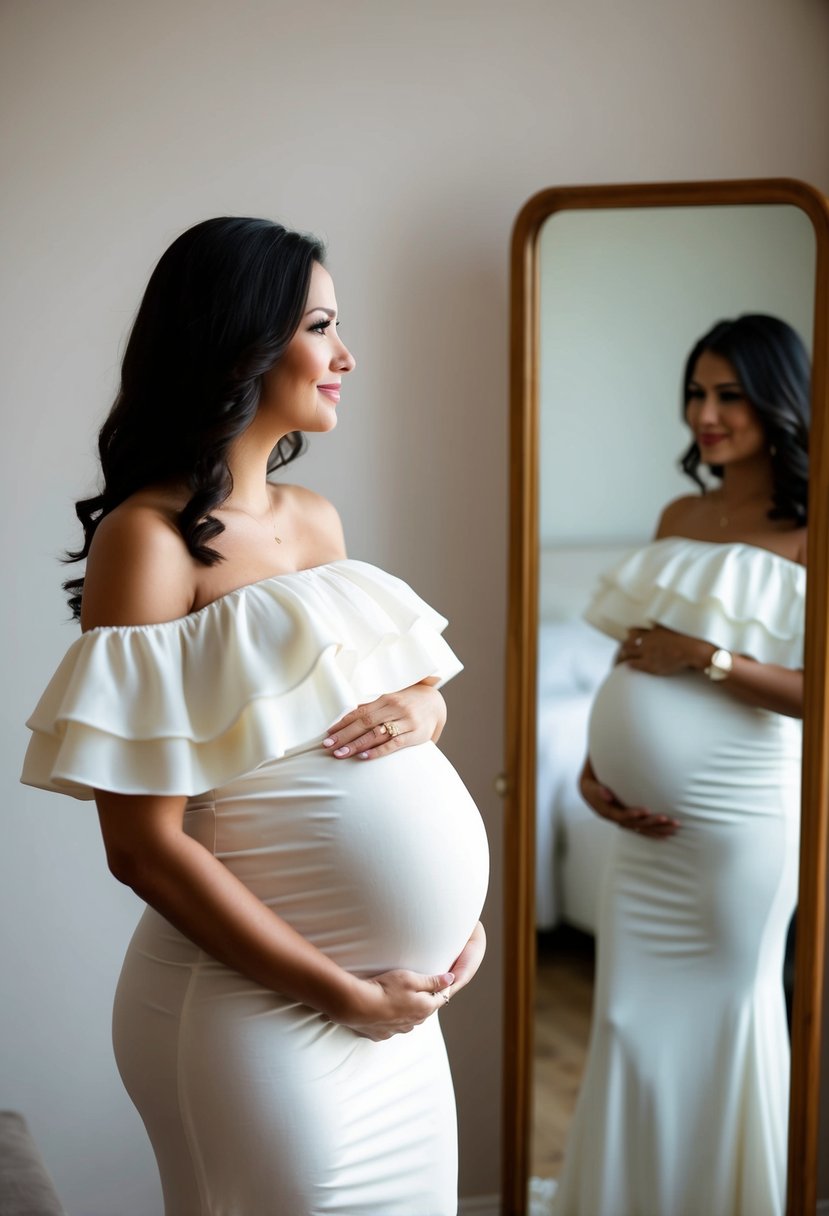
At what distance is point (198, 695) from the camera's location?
1224 mm

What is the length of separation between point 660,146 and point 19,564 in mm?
1337

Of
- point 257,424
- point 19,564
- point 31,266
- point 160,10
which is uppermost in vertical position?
point 160,10

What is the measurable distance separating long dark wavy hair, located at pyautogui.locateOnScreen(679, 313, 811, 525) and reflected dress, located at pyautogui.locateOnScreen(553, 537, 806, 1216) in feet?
0.39

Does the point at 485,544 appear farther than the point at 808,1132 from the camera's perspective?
Yes

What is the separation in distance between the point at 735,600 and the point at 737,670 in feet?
0.38

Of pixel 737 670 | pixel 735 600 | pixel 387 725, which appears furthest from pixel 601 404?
pixel 387 725

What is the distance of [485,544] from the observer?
2.20 m

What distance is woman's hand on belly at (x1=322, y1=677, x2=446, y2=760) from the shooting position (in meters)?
1.30

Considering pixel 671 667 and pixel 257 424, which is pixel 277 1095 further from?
pixel 671 667

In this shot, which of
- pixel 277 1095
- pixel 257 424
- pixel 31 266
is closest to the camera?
pixel 277 1095

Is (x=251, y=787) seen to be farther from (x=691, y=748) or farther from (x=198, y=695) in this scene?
(x=691, y=748)

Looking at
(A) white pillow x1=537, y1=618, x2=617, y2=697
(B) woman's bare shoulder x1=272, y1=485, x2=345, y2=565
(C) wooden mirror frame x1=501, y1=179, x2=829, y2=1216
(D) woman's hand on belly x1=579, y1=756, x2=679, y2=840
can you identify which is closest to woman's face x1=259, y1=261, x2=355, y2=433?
(B) woman's bare shoulder x1=272, y1=485, x2=345, y2=565

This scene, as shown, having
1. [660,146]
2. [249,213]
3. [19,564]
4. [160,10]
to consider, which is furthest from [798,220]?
[19,564]

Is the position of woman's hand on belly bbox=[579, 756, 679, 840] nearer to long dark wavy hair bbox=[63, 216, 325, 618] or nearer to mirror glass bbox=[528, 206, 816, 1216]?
mirror glass bbox=[528, 206, 816, 1216]
